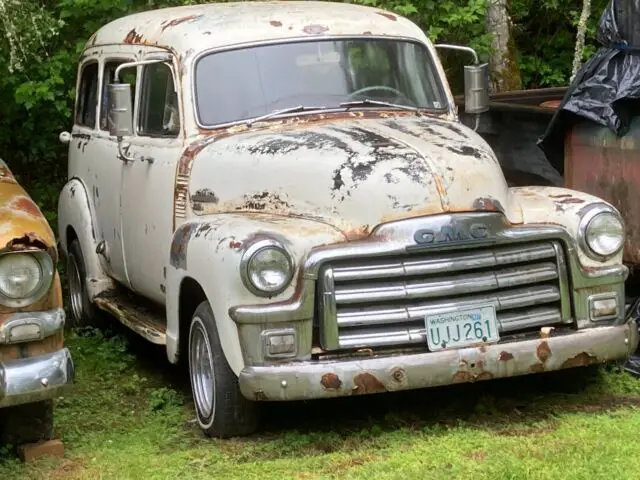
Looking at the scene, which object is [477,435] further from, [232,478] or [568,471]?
[232,478]

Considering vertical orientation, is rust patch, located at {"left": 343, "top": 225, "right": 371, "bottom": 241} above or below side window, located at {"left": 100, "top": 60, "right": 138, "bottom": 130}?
below

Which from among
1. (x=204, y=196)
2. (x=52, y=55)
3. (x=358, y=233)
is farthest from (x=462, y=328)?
(x=52, y=55)

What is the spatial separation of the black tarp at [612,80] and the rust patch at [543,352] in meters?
1.51

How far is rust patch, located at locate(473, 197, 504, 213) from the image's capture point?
5.18m

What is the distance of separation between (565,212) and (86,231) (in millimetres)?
3451

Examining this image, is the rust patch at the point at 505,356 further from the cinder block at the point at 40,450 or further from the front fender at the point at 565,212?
the cinder block at the point at 40,450

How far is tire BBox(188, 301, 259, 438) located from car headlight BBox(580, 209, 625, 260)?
5.70 feet

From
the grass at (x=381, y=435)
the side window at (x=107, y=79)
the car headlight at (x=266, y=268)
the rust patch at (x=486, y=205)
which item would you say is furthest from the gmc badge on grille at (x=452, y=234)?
the side window at (x=107, y=79)

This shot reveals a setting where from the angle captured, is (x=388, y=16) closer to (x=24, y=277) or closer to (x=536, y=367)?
(x=536, y=367)

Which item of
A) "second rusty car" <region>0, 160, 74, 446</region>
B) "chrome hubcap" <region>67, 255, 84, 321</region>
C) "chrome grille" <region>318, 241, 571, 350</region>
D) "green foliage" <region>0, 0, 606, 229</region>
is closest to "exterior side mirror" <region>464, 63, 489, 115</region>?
"chrome grille" <region>318, 241, 571, 350</region>

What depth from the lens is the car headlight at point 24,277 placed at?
4551 millimetres

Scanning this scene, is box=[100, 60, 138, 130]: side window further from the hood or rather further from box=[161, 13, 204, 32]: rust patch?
the hood

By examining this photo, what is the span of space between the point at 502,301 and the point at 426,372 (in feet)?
1.71

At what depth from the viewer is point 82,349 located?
24.1 ft
